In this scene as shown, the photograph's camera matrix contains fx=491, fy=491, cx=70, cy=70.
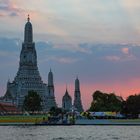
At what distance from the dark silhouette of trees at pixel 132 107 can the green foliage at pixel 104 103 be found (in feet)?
47.2

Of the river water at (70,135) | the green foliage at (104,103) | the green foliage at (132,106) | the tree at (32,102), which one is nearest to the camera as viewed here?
the river water at (70,135)

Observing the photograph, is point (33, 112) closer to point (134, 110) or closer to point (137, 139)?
point (134, 110)

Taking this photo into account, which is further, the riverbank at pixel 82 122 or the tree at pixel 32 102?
the tree at pixel 32 102

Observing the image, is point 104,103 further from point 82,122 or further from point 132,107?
point 82,122

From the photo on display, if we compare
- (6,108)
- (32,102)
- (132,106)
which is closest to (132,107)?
(132,106)

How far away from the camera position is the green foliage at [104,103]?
6004 inches

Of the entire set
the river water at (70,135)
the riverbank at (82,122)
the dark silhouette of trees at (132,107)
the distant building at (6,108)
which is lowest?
the river water at (70,135)

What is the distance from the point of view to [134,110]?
13350 centimetres

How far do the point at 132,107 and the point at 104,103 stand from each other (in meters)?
24.0

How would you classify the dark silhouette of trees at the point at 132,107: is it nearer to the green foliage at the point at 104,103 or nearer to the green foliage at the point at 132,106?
the green foliage at the point at 132,106

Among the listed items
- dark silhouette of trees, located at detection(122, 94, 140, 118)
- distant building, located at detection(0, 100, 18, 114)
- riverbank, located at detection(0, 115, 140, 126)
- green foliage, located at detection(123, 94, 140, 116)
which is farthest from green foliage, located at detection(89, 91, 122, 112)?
riverbank, located at detection(0, 115, 140, 126)

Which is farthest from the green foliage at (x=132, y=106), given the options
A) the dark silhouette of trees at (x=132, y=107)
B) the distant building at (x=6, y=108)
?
the distant building at (x=6, y=108)

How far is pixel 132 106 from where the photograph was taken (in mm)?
133625

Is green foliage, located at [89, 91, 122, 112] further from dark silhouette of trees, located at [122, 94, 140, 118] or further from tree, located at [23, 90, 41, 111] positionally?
tree, located at [23, 90, 41, 111]
